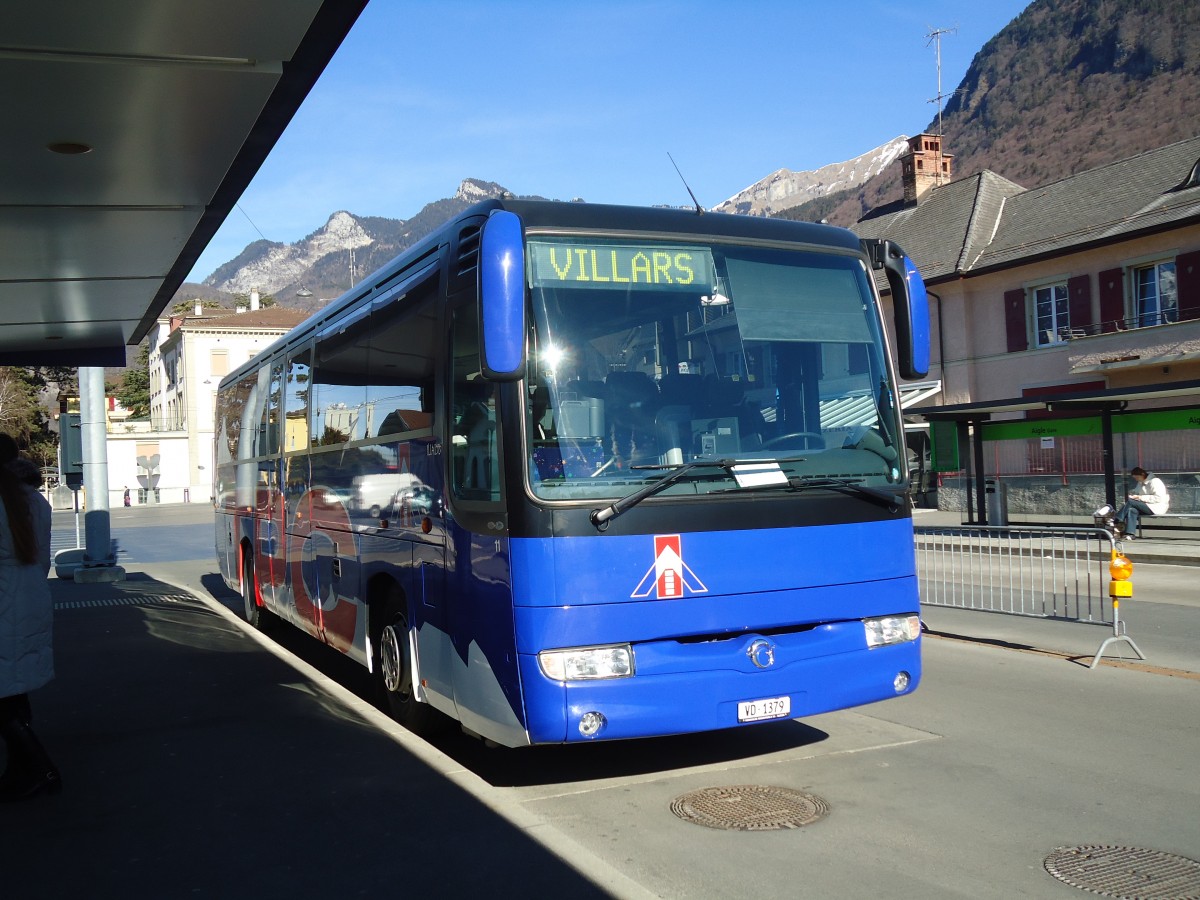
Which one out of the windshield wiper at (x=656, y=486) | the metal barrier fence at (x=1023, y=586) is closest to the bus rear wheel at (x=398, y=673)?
the windshield wiper at (x=656, y=486)

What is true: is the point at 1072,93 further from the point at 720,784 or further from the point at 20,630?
the point at 20,630

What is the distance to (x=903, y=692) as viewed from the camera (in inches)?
258

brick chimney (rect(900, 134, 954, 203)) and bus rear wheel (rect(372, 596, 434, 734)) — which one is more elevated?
brick chimney (rect(900, 134, 954, 203))

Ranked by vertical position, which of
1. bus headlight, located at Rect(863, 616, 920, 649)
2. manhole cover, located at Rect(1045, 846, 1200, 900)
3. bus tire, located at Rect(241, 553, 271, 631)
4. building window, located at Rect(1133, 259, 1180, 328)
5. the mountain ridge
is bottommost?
manhole cover, located at Rect(1045, 846, 1200, 900)

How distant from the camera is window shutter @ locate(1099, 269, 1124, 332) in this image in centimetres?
3247

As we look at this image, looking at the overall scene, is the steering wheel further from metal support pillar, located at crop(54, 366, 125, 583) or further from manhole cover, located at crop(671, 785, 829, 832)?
metal support pillar, located at crop(54, 366, 125, 583)

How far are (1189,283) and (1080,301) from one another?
3591 millimetres

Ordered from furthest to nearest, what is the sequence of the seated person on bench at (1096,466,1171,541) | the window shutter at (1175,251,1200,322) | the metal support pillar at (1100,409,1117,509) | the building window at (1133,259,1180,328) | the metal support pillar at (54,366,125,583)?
the building window at (1133,259,1180,328) → the window shutter at (1175,251,1200,322) → the metal support pillar at (1100,409,1117,509) → the seated person on bench at (1096,466,1171,541) → the metal support pillar at (54,366,125,583)

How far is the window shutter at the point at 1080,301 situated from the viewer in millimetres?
33469

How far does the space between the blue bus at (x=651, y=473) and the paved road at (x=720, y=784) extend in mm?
493

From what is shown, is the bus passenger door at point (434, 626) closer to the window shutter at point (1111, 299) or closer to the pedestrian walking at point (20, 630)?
the pedestrian walking at point (20, 630)

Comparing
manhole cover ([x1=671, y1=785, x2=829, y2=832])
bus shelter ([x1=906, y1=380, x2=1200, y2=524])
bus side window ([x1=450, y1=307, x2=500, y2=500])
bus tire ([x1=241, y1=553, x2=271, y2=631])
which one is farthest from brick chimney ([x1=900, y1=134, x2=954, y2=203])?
manhole cover ([x1=671, y1=785, x2=829, y2=832])

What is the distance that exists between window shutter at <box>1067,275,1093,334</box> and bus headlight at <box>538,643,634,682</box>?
31384 mm

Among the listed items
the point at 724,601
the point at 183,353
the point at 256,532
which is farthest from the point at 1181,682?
the point at 183,353
